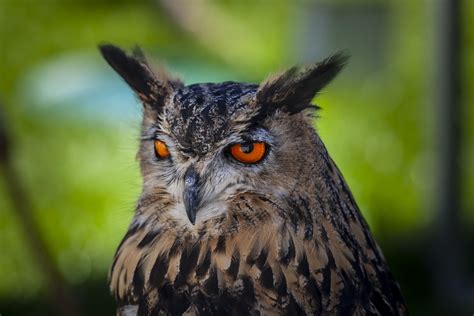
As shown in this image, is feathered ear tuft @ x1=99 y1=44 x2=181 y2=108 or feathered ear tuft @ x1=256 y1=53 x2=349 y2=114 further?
feathered ear tuft @ x1=99 y1=44 x2=181 y2=108

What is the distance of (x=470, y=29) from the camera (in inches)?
273

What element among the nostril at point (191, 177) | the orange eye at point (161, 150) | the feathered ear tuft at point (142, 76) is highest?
the feathered ear tuft at point (142, 76)

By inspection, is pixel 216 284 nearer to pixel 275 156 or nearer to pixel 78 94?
pixel 275 156

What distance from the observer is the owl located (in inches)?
83.0

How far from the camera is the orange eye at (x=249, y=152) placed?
2.10m

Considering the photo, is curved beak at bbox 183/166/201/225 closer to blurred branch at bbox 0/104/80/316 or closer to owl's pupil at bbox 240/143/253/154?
owl's pupil at bbox 240/143/253/154

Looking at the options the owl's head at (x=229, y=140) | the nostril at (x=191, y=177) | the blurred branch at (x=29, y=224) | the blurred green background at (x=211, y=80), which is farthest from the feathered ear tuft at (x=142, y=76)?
the blurred green background at (x=211, y=80)

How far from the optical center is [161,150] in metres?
2.21

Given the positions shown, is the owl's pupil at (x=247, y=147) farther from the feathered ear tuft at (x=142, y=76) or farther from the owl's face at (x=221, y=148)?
the feathered ear tuft at (x=142, y=76)

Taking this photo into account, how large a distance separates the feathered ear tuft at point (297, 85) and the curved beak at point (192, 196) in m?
0.22

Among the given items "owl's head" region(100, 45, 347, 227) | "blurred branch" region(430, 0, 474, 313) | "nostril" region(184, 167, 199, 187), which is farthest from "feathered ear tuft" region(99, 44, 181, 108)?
"blurred branch" region(430, 0, 474, 313)

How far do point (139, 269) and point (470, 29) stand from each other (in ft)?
17.0

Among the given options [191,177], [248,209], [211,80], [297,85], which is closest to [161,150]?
[191,177]

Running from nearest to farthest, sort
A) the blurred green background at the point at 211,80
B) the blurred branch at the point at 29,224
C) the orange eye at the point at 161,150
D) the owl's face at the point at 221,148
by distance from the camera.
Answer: the owl's face at the point at 221,148, the orange eye at the point at 161,150, the blurred branch at the point at 29,224, the blurred green background at the point at 211,80
